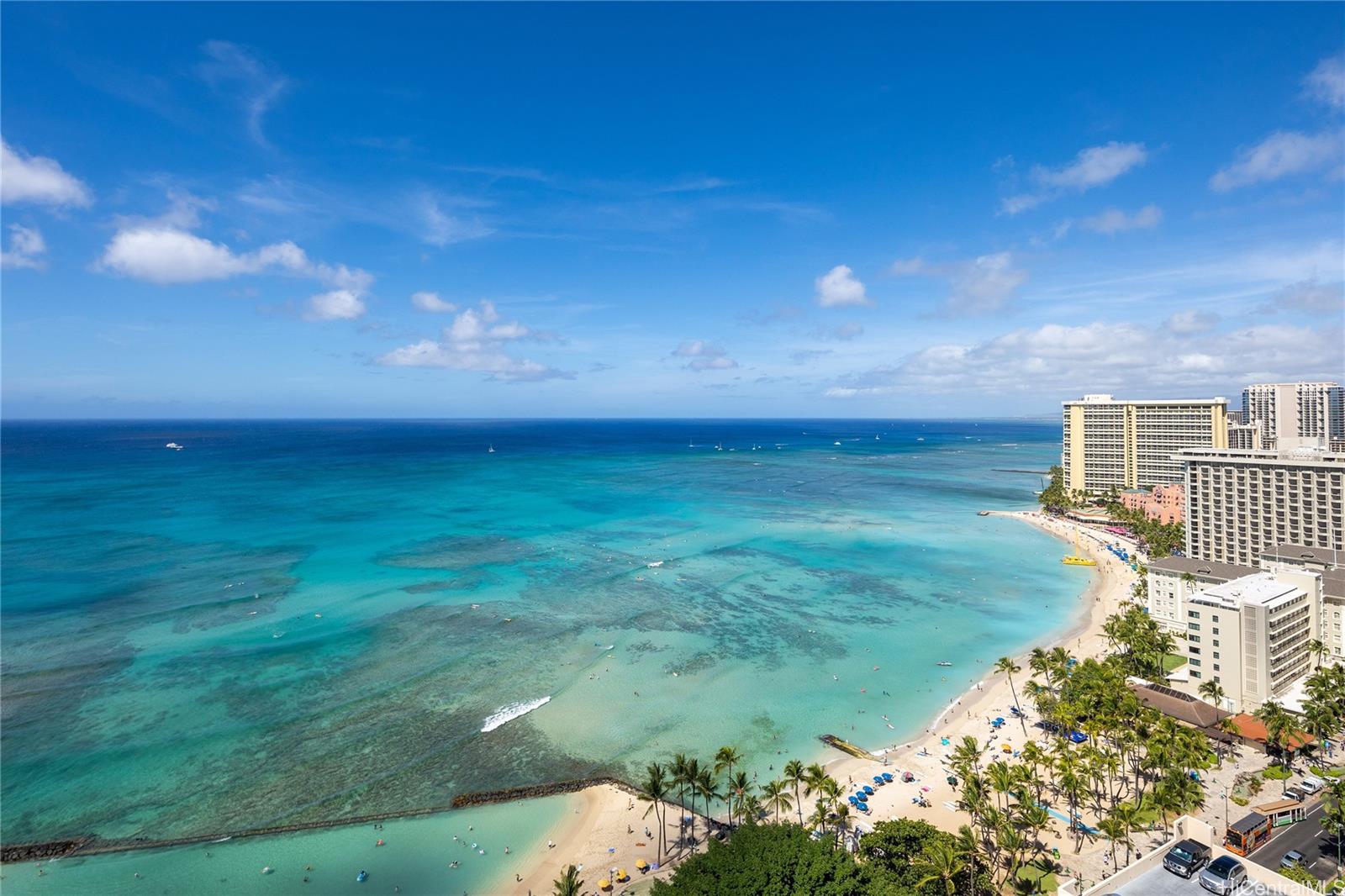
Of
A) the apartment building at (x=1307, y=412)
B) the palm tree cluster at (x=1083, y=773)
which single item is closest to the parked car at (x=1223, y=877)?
the palm tree cluster at (x=1083, y=773)

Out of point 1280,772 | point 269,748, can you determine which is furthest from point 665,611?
point 1280,772

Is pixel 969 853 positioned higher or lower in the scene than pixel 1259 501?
lower

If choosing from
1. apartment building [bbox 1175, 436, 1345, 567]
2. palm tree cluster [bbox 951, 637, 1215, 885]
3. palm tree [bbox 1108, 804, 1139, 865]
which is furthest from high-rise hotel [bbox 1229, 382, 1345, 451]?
palm tree [bbox 1108, 804, 1139, 865]

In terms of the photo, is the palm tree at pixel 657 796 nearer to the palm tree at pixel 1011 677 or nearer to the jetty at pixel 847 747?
the jetty at pixel 847 747

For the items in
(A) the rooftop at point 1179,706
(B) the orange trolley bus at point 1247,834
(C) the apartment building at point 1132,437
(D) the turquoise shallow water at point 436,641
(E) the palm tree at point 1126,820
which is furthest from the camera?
(C) the apartment building at point 1132,437

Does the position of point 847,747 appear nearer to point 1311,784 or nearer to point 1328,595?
point 1311,784

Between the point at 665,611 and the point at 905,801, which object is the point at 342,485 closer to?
the point at 665,611

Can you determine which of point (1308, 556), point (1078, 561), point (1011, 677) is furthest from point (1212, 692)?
point (1078, 561)

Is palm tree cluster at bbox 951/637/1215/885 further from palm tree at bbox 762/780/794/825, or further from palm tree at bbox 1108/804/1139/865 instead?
palm tree at bbox 762/780/794/825
